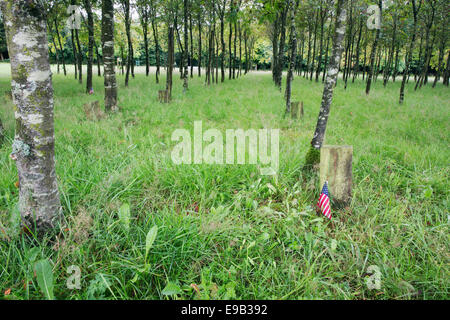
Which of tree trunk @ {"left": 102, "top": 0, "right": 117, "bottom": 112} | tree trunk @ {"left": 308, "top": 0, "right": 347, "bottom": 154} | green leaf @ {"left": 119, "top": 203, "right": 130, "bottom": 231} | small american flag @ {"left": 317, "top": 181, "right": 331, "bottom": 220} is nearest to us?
green leaf @ {"left": 119, "top": 203, "right": 130, "bottom": 231}

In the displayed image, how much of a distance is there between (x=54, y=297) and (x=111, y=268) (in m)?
0.42

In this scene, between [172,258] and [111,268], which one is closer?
[111,268]

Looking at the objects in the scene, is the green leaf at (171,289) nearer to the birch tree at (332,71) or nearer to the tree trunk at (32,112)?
the tree trunk at (32,112)

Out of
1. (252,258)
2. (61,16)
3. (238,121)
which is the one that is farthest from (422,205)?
(61,16)

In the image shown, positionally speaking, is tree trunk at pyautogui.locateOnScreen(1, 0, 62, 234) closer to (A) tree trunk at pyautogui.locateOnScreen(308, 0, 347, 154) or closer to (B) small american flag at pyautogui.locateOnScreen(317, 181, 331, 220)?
(B) small american flag at pyautogui.locateOnScreen(317, 181, 331, 220)

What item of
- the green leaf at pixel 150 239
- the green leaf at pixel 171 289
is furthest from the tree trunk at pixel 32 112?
the green leaf at pixel 171 289

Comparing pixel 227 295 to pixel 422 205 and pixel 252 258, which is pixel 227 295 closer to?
pixel 252 258

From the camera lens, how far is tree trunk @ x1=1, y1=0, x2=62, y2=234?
183 cm

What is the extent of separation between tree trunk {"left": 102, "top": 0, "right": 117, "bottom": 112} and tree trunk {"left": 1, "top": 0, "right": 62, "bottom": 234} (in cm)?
621

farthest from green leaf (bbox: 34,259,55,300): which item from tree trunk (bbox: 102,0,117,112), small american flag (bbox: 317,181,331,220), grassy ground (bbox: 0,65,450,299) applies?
tree trunk (bbox: 102,0,117,112)

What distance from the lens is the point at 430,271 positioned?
221cm

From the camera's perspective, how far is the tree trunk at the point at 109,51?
716cm
